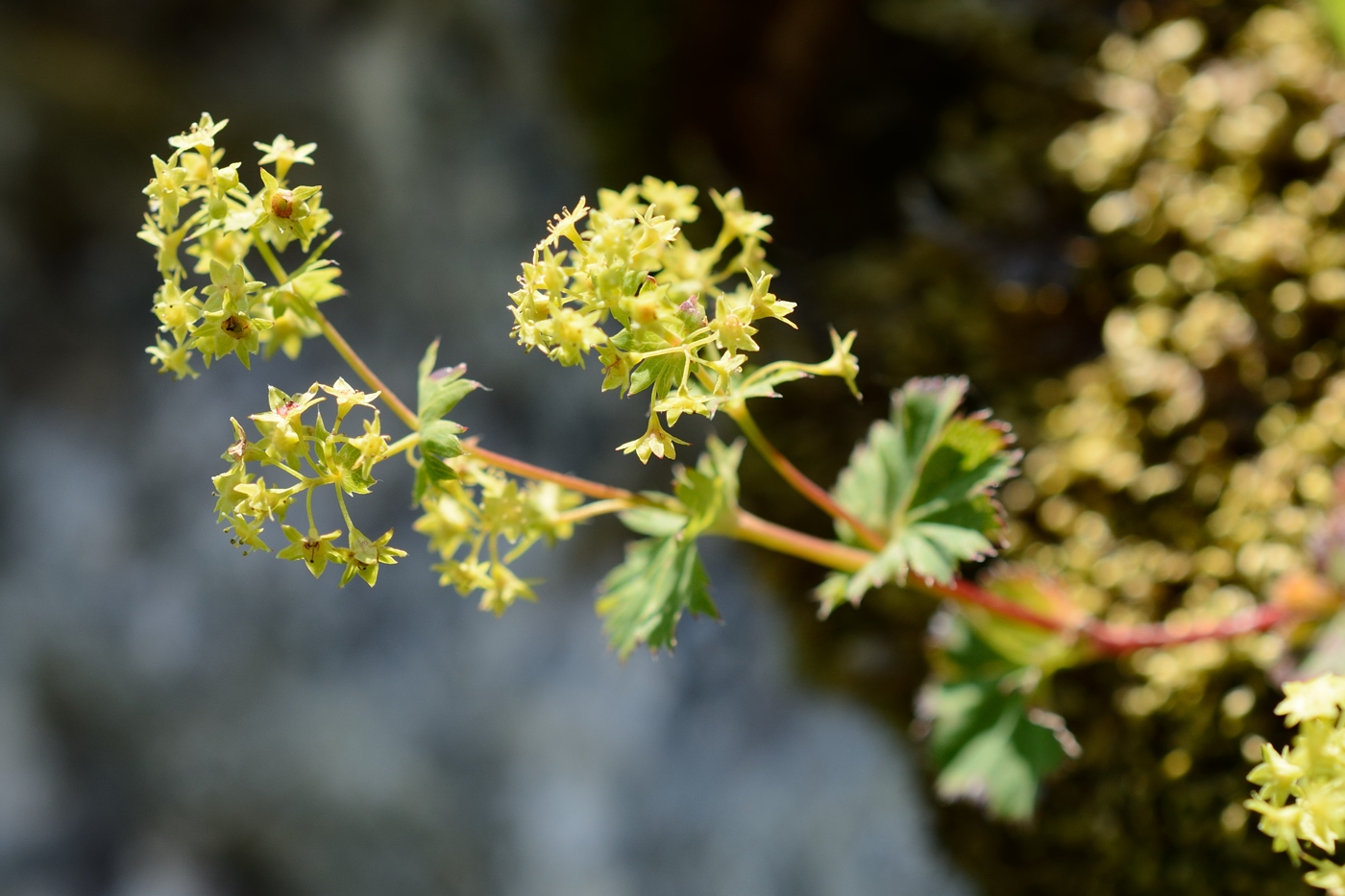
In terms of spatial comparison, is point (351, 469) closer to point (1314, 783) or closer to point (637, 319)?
point (637, 319)

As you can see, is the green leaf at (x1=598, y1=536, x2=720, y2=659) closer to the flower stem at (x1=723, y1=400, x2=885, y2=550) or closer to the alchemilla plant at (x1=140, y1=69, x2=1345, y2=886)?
the alchemilla plant at (x1=140, y1=69, x2=1345, y2=886)

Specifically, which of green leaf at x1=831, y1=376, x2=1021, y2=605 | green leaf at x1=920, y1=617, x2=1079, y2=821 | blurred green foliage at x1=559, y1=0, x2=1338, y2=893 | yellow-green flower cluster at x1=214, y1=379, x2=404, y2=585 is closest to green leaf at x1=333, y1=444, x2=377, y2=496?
yellow-green flower cluster at x1=214, y1=379, x2=404, y2=585

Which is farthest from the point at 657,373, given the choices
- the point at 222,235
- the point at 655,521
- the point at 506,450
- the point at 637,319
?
the point at 506,450

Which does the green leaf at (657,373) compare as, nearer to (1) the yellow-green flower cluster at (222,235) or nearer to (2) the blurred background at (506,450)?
(1) the yellow-green flower cluster at (222,235)

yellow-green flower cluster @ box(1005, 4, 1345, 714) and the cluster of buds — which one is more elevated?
the cluster of buds

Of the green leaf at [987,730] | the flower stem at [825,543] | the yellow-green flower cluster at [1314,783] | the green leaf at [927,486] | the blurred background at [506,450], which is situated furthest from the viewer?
the blurred background at [506,450]

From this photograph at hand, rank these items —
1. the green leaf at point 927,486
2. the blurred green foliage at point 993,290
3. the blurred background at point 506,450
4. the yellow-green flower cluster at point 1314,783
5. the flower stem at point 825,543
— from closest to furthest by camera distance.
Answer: the yellow-green flower cluster at point 1314,783, the flower stem at point 825,543, the green leaf at point 927,486, the blurred green foliage at point 993,290, the blurred background at point 506,450

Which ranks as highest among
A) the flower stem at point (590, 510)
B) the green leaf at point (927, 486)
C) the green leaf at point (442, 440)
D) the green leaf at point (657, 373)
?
the green leaf at point (442, 440)

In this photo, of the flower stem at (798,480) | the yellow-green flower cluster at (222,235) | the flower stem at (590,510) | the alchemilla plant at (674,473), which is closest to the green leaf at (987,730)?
the alchemilla plant at (674,473)
